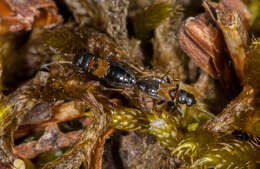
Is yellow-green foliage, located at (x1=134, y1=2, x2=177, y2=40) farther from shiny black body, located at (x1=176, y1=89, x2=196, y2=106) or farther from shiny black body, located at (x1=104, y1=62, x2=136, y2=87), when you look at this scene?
shiny black body, located at (x1=176, y1=89, x2=196, y2=106)

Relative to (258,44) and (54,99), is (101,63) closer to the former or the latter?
(54,99)

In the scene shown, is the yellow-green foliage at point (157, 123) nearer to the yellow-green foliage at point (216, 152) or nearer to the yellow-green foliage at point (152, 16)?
the yellow-green foliage at point (216, 152)

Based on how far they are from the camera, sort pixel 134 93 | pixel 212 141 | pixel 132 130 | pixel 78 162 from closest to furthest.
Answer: pixel 78 162 < pixel 212 141 < pixel 132 130 < pixel 134 93

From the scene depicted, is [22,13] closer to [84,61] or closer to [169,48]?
[84,61]

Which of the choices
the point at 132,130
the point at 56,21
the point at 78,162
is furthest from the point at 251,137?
the point at 56,21

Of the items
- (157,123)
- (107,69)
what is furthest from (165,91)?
(107,69)

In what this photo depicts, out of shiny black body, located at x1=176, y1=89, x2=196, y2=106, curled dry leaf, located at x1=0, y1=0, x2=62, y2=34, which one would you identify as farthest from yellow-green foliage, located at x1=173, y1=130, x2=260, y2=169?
curled dry leaf, located at x1=0, y1=0, x2=62, y2=34
